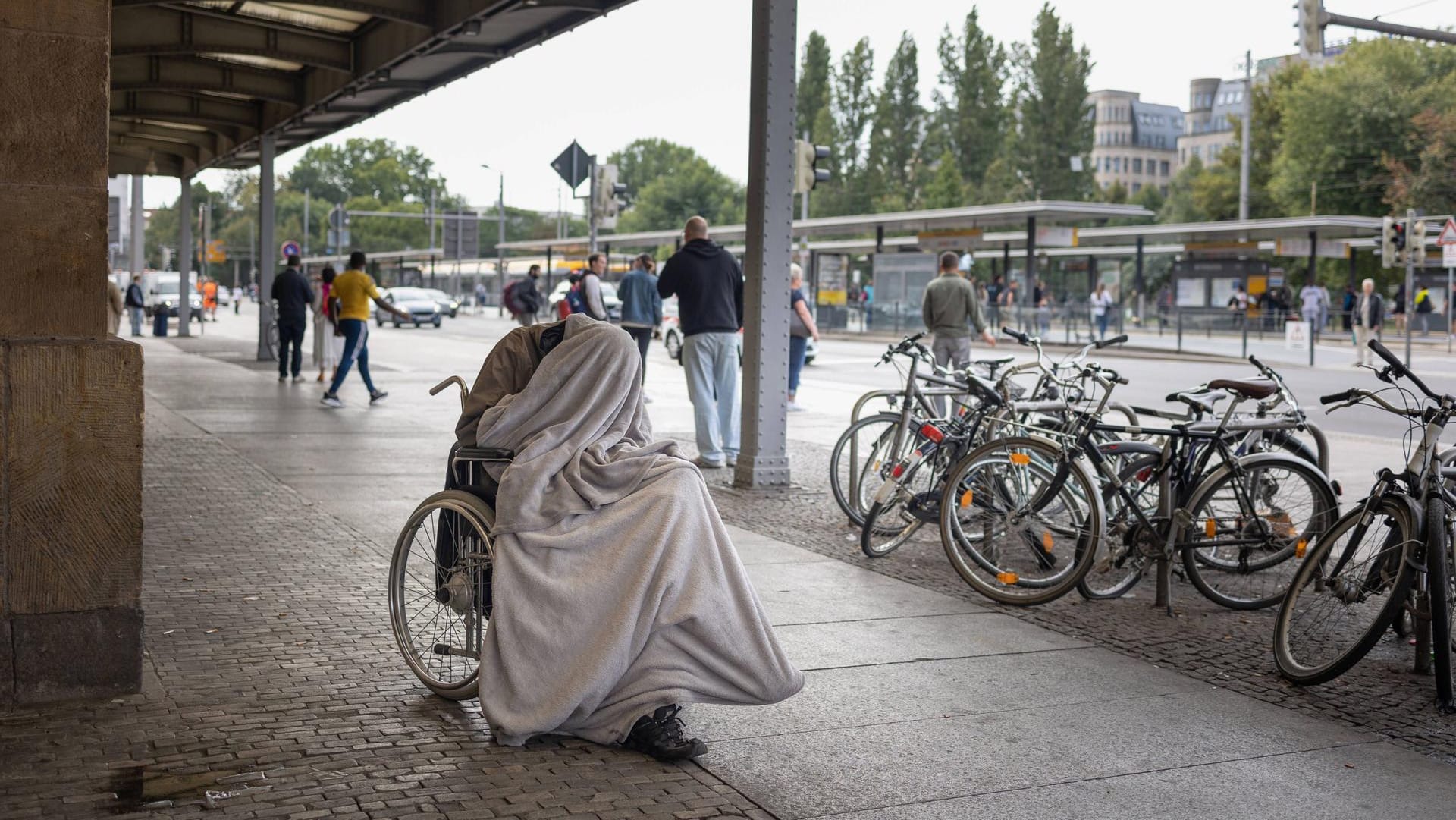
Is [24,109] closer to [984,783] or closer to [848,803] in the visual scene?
[848,803]

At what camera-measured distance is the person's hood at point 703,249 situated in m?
11.2

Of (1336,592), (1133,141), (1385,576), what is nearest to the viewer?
(1385,576)

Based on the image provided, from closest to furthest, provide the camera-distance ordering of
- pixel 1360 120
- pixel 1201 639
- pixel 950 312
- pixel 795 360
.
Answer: pixel 1201 639, pixel 950 312, pixel 795 360, pixel 1360 120

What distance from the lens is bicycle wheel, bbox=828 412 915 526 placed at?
26.9ft

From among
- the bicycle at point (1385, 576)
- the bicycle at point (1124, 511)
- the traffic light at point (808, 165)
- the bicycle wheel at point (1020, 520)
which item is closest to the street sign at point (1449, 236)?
the traffic light at point (808, 165)

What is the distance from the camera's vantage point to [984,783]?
4121 millimetres

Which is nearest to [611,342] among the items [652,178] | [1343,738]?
[1343,738]

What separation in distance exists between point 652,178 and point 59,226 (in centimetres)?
13437

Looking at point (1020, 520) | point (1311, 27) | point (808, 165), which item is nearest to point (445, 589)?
point (1020, 520)

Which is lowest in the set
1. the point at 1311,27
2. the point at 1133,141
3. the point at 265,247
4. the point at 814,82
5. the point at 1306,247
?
the point at 265,247

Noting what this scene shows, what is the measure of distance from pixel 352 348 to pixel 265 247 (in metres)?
9.17

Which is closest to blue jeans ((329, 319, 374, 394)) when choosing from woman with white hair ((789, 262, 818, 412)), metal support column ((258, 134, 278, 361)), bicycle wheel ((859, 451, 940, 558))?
woman with white hair ((789, 262, 818, 412))

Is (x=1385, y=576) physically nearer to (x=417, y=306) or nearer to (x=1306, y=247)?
(x=1306, y=247)

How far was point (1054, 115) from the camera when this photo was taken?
89312mm
